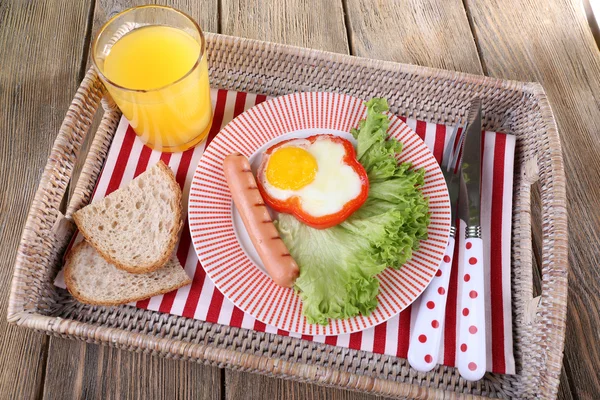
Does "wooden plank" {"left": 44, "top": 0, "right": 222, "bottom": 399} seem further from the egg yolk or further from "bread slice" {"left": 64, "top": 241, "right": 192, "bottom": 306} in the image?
the egg yolk

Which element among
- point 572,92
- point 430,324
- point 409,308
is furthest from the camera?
point 572,92

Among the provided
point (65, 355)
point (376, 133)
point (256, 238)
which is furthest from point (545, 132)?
point (65, 355)

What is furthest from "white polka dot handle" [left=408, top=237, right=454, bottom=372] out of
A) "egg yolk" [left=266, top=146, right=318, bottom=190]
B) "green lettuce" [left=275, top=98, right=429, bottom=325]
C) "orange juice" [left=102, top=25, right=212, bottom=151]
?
"orange juice" [left=102, top=25, right=212, bottom=151]

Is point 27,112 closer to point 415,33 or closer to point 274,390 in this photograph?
point 274,390

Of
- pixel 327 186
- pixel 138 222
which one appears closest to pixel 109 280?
pixel 138 222

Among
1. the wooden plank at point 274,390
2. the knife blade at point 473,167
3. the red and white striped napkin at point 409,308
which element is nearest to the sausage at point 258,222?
the red and white striped napkin at point 409,308
